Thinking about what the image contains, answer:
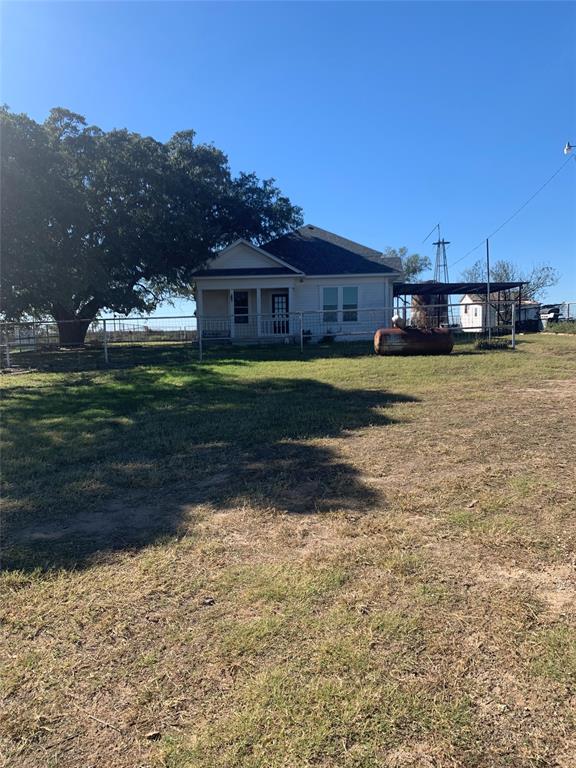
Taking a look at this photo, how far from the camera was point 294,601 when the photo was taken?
90.5 inches

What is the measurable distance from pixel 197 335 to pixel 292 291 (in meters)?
5.77

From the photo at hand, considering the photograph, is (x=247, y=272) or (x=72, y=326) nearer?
(x=247, y=272)

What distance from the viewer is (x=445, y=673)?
1832 millimetres

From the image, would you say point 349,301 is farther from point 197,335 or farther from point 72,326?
point 72,326

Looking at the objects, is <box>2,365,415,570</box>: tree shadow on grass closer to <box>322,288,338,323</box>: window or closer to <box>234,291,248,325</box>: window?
<box>322,288,338,323</box>: window

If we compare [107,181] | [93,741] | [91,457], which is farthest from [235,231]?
[93,741]

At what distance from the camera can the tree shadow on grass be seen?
3227 millimetres

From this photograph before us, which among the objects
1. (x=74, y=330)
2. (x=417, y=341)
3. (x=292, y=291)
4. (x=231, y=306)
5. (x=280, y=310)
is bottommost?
(x=417, y=341)

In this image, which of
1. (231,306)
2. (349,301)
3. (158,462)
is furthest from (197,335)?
(158,462)

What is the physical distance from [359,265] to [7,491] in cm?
1954

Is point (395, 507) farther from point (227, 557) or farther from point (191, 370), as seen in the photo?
point (191, 370)

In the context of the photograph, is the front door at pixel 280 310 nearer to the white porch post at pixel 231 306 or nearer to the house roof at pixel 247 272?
the house roof at pixel 247 272

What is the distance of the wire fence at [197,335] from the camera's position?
15180mm

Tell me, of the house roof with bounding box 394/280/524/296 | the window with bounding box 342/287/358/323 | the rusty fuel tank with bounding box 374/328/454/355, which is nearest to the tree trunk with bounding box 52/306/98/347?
the window with bounding box 342/287/358/323
